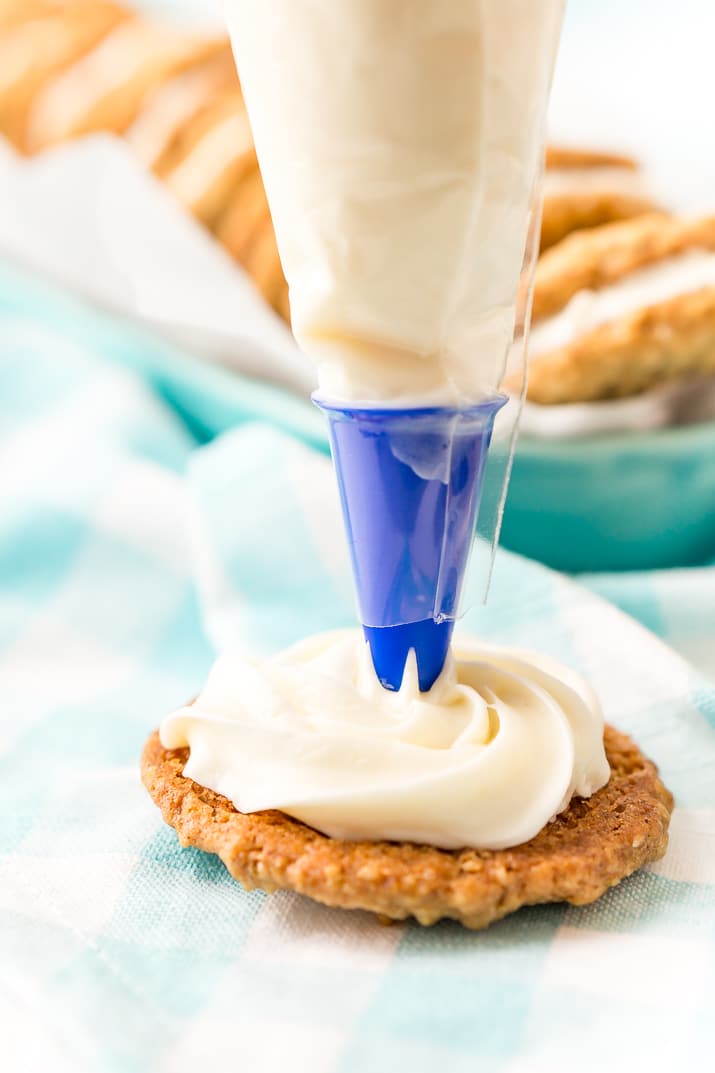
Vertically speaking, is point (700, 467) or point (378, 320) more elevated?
Answer: point (378, 320)

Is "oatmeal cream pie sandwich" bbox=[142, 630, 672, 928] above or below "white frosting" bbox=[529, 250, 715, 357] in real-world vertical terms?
below

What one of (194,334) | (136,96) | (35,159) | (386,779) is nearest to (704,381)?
(194,334)

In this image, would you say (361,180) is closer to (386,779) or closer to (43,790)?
(386,779)

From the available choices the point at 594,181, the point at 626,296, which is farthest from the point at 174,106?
the point at 626,296

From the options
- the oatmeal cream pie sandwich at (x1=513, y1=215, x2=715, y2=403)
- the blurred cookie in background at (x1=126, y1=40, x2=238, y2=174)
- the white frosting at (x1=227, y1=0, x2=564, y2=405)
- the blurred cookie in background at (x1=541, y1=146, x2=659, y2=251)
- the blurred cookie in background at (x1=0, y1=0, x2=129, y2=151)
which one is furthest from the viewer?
the blurred cookie in background at (x1=0, y1=0, x2=129, y2=151)

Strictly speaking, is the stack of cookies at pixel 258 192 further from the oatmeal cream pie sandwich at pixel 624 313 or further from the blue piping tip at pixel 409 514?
the blue piping tip at pixel 409 514

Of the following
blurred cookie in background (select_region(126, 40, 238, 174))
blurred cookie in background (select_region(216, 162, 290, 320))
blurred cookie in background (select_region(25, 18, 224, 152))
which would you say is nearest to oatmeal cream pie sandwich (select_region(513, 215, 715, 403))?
blurred cookie in background (select_region(216, 162, 290, 320))

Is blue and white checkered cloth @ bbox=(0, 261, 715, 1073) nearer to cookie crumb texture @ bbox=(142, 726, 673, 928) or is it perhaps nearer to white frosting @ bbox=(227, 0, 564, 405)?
cookie crumb texture @ bbox=(142, 726, 673, 928)
